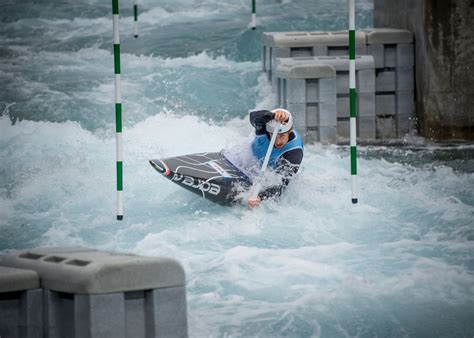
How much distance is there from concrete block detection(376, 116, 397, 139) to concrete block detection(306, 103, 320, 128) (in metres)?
0.87

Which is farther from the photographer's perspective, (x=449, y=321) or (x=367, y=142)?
(x=367, y=142)

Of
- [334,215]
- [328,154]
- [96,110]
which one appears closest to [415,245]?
[334,215]

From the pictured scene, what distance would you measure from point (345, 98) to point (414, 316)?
5.94 m

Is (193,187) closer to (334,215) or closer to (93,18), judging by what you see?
(334,215)

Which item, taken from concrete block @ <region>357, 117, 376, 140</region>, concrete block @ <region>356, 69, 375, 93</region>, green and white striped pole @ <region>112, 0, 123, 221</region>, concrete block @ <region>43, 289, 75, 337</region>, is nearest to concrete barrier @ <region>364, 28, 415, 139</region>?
concrete block @ <region>357, 117, 376, 140</region>

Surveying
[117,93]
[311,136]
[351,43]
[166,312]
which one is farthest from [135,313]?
[311,136]

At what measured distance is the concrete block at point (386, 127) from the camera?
11734mm

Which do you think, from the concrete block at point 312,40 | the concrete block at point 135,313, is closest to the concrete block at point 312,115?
the concrete block at point 312,40

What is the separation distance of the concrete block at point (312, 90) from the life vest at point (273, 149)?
2958mm

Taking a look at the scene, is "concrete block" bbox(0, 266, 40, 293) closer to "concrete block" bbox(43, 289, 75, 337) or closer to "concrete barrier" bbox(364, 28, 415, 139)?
"concrete block" bbox(43, 289, 75, 337)

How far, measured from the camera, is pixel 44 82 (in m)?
15.1

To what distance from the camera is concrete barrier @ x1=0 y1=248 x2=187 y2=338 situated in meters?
4.14

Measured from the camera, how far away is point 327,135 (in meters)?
11.2

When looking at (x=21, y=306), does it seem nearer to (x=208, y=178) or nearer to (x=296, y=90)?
(x=208, y=178)
